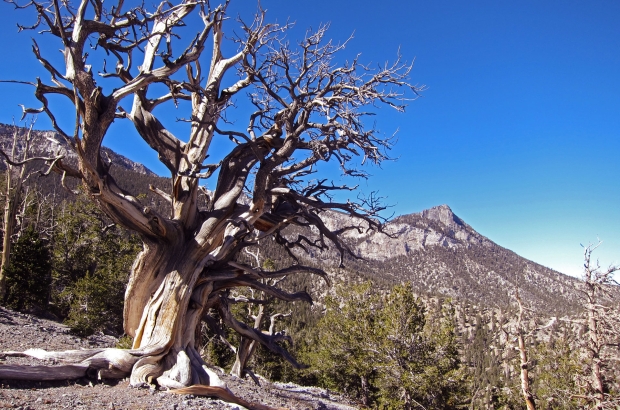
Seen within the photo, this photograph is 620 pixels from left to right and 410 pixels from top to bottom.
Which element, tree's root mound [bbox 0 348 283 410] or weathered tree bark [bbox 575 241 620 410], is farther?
weathered tree bark [bbox 575 241 620 410]

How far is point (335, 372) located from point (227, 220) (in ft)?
67.5

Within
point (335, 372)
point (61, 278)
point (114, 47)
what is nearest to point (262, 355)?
point (335, 372)

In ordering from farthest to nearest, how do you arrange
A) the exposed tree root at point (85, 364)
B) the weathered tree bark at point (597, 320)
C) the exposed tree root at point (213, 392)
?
the weathered tree bark at point (597, 320) → the exposed tree root at point (213, 392) → the exposed tree root at point (85, 364)

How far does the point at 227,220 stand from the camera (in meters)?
6.38

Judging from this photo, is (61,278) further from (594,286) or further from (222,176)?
(594,286)

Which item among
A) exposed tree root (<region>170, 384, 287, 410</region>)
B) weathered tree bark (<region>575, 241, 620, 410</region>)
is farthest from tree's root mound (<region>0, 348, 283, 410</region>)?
weathered tree bark (<region>575, 241, 620, 410</region>)

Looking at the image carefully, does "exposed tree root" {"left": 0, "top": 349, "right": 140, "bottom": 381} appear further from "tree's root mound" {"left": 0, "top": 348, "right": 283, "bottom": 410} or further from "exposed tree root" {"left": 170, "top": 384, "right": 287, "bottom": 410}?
"exposed tree root" {"left": 170, "top": 384, "right": 287, "bottom": 410}

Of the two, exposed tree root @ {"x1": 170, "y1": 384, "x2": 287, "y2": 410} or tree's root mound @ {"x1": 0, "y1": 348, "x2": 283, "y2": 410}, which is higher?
tree's root mound @ {"x1": 0, "y1": 348, "x2": 283, "y2": 410}

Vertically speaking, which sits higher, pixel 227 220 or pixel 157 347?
pixel 227 220

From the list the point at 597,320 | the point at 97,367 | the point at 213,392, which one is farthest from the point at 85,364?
the point at 597,320

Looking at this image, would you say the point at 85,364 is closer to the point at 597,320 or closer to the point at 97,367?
the point at 97,367

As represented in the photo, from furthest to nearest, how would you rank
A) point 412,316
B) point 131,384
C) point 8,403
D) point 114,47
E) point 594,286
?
1. point 412,316
2. point 594,286
3. point 114,47
4. point 131,384
5. point 8,403

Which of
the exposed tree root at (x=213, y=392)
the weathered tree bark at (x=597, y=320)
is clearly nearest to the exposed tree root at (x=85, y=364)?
A: the exposed tree root at (x=213, y=392)

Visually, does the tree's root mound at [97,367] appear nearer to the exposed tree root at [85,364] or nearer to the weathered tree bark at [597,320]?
the exposed tree root at [85,364]
